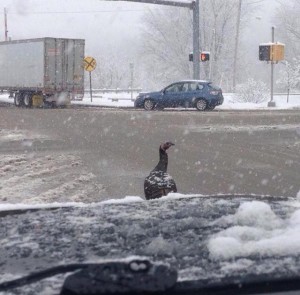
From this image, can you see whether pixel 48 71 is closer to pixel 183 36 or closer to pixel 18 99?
pixel 18 99

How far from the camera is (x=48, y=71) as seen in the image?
33094 millimetres

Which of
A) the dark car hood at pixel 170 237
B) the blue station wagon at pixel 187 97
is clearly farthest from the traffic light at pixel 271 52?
the dark car hood at pixel 170 237

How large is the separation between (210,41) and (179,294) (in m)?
60.3

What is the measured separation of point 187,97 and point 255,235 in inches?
1103

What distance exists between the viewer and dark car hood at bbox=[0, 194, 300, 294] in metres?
2.03

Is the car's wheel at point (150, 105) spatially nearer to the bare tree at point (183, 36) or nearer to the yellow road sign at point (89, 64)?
the yellow road sign at point (89, 64)

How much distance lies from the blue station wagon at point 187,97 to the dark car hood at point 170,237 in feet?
88.9

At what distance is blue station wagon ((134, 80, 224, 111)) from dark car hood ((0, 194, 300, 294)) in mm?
27090

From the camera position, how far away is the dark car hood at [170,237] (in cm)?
203

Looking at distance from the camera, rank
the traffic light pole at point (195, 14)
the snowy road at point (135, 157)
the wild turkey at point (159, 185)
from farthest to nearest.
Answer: the traffic light pole at point (195, 14) → the snowy road at point (135, 157) → the wild turkey at point (159, 185)

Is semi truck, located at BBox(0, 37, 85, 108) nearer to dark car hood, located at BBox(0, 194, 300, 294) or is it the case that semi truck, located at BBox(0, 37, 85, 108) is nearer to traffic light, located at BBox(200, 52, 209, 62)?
traffic light, located at BBox(200, 52, 209, 62)

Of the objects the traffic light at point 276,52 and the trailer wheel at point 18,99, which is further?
the trailer wheel at point 18,99

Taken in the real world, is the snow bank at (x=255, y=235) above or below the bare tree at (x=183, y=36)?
below

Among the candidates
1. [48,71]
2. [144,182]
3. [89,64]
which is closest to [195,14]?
[89,64]
